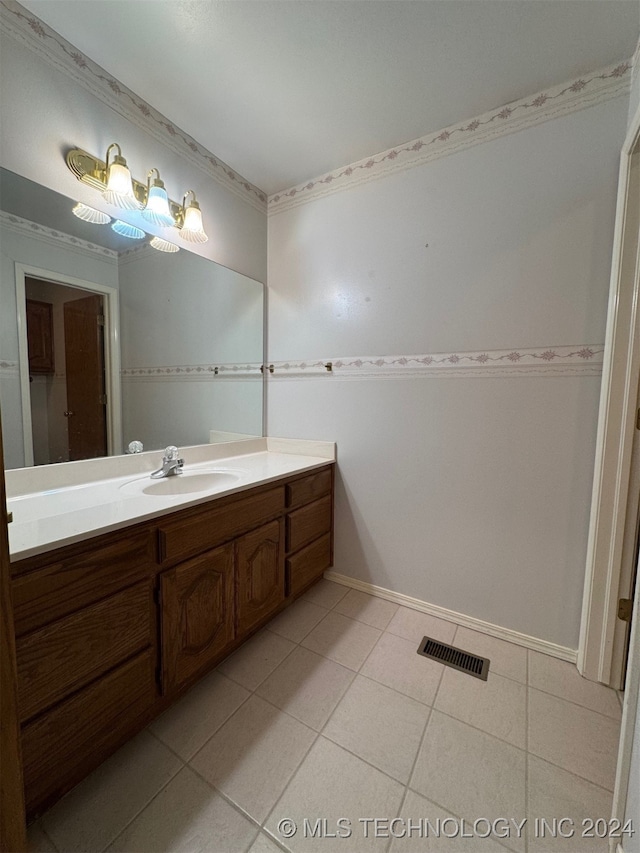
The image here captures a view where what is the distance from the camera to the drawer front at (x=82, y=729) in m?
0.79

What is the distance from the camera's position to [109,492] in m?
1.23

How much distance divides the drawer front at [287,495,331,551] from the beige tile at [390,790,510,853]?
3.11 ft

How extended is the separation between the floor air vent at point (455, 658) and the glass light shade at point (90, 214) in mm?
2267

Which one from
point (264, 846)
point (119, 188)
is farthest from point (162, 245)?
point (264, 846)

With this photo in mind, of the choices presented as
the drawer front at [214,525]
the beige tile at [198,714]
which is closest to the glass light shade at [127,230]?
the drawer front at [214,525]

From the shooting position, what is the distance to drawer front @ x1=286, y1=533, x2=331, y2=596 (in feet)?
5.41

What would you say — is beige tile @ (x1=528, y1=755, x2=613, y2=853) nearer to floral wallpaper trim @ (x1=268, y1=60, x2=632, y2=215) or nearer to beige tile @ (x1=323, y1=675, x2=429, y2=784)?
beige tile @ (x1=323, y1=675, x2=429, y2=784)

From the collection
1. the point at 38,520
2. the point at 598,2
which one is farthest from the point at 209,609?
the point at 598,2

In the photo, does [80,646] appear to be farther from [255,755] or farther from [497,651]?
[497,651]

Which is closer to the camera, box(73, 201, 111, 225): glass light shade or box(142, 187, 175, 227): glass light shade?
box(73, 201, 111, 225): glass light shade

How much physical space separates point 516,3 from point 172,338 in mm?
1759

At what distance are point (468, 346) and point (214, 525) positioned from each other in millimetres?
1355

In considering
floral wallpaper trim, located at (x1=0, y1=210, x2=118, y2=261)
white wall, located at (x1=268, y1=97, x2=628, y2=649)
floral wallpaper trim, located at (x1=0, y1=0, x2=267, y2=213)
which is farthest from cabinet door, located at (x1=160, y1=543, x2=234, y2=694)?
floral wallpaper trim, located at (x1=0, y1=0, x2=267, y2=213)

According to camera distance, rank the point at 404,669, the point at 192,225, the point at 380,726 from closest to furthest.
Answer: the point at 380,726 → the point at 404,669 → the point at 192,225
